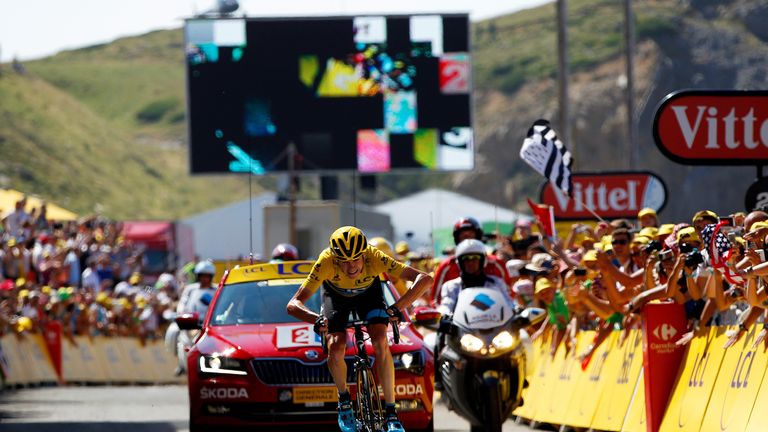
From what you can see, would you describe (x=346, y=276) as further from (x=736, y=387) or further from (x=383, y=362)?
(x=736, y=387)

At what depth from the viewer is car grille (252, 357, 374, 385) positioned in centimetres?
1441

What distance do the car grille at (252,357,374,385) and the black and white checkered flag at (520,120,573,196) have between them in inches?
264

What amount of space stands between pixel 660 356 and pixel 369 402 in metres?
3.00

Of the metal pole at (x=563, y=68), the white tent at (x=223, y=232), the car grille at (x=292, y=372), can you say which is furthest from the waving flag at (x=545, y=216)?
the white tent at (x=223, y=232)

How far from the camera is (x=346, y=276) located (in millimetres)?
12875

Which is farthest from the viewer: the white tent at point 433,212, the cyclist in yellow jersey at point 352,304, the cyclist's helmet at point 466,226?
the white tent at point 433,212

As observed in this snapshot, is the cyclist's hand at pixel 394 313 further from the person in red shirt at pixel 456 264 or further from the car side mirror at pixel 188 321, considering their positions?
the car side mirror at pixel 188 321

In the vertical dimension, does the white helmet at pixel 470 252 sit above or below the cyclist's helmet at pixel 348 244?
below

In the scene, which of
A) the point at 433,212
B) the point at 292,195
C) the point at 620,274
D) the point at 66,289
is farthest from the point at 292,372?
the point at 433,212

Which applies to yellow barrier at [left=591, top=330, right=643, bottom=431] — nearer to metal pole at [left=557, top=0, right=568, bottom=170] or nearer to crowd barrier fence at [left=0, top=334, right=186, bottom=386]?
metal pole at [left=557, top=0, right=568, bottom=170]

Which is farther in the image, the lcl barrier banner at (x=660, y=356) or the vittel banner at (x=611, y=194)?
the vittel banner at (x=611, y=194)

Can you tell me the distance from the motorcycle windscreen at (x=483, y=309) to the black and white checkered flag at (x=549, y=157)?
6.97 m

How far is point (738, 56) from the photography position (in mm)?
105750

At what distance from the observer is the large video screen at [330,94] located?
4069cm
